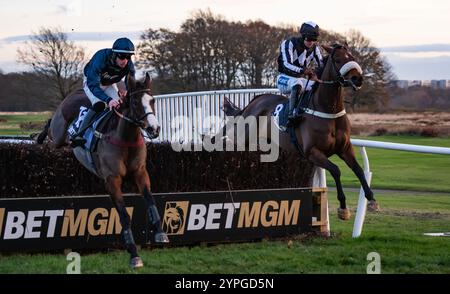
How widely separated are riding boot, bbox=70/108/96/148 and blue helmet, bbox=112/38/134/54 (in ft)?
3.35

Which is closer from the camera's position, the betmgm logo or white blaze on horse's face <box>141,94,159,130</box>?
white blaze on horse's face <box>141,94,159,130</box>

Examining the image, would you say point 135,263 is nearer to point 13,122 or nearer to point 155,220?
point 155,220

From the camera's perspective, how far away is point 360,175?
8031 millimetres

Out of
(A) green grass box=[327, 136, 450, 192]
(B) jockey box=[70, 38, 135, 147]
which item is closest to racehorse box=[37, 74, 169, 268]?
(B) jockey box=[70, 38, 135, 147]

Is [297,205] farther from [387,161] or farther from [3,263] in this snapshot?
[387,161]

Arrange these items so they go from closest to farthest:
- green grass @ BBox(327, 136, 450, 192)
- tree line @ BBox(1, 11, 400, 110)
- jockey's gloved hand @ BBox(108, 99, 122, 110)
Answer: jockey's gloved hand @ BBox(108, 99, 122, 110) < green grass @ BBox(327, 136, 450, 192) < tree line @ BBox(1, 11, 400, 110)

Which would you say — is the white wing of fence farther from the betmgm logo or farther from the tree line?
the tree line

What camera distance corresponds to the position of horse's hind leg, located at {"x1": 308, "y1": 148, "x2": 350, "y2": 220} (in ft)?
25.7

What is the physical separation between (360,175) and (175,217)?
2151 millimetres

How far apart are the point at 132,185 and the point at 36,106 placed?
56.7 ft

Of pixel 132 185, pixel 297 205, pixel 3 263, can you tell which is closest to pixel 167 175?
pixel 132 185

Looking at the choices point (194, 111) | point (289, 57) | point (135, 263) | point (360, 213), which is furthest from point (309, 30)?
point (194, 111)

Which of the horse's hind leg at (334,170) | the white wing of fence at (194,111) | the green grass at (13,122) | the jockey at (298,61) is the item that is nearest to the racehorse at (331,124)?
the horse's hind leg at (334,170)

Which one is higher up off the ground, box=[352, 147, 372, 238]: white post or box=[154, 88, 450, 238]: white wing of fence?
box=[154, 88, 450, 238]: white wing of fence
